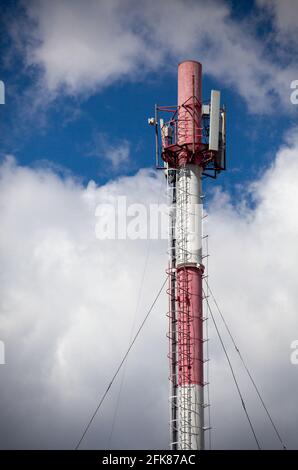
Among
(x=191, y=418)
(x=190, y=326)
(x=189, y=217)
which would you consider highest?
(x=189, y=217)

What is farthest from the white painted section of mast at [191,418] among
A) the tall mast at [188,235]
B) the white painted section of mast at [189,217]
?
the white painted section of mast at [189,217]

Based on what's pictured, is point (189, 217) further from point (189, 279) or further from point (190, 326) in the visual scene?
point (190, 326)

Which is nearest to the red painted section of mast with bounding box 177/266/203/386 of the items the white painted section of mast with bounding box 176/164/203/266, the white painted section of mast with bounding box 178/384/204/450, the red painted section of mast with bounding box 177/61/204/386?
the red painted section of mast with bounding box 177/61/204/386

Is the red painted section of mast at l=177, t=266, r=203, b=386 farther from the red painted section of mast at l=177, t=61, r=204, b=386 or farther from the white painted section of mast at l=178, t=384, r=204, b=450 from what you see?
the white painted section of mast at l=178, t=384, r=204, b=450

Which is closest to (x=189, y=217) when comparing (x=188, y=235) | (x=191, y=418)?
(x=188, y=235)

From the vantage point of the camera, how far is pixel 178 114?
102m

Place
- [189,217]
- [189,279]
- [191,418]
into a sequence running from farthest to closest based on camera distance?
[189,217] → [189,279] → [191,418]

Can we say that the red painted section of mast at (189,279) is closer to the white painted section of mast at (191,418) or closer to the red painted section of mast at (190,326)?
the red painted section of mast at (190,326)
